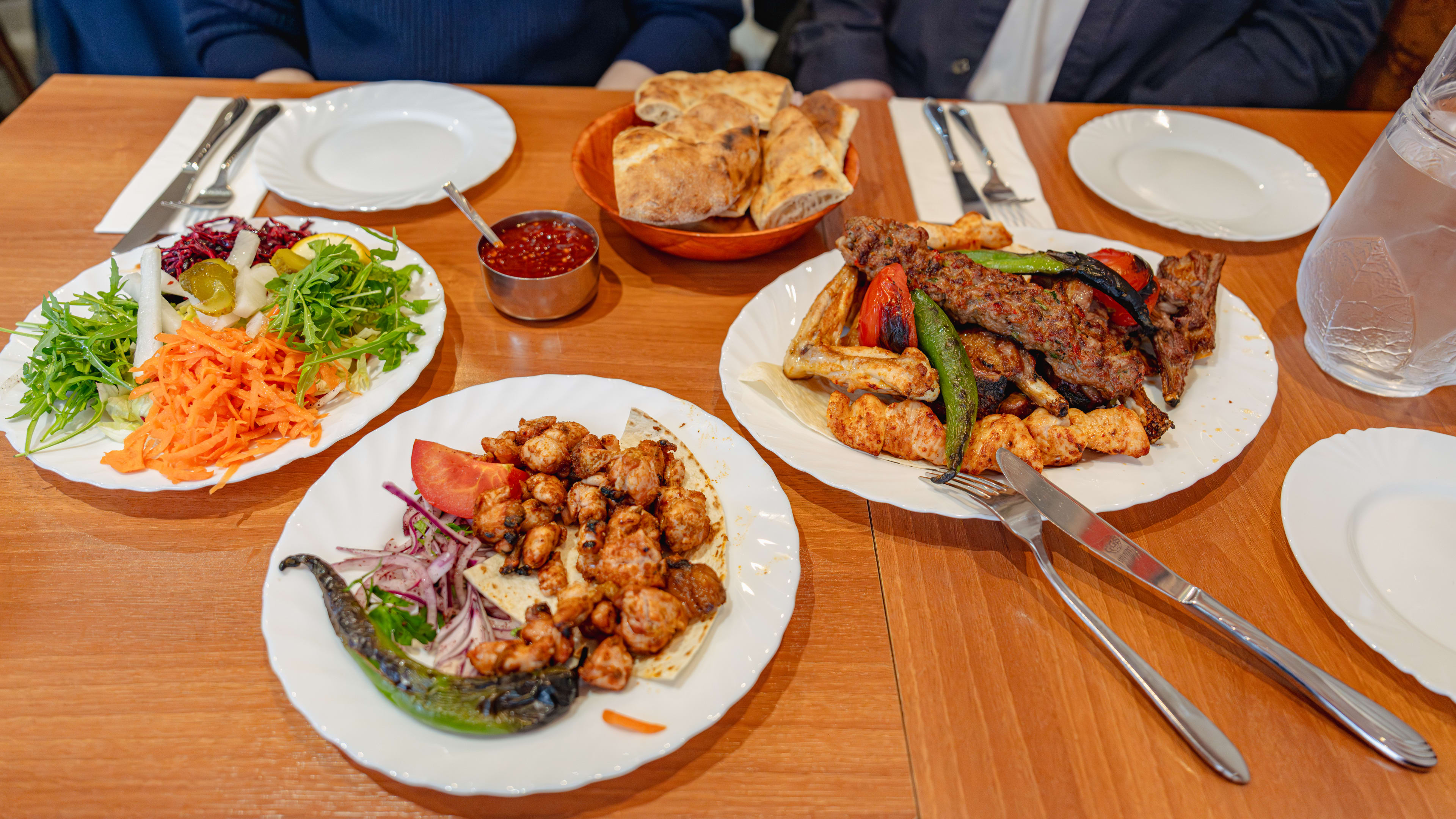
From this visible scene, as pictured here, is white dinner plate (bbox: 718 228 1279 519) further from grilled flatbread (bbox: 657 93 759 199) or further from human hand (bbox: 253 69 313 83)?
human hand (bbox: 253 69 313 83)

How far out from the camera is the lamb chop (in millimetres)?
1942

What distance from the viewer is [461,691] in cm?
132

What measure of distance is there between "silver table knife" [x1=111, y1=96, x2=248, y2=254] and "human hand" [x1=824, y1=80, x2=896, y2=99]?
2.85 meters

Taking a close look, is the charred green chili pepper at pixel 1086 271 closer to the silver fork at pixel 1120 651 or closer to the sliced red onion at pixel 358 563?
the silver fork at pixel 1120 651

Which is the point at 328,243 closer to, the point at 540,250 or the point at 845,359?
the point at 540,250

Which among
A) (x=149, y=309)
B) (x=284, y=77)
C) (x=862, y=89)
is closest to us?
(x=149, y=309)

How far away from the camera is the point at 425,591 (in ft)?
4.95

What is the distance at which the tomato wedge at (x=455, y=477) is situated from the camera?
1.65m

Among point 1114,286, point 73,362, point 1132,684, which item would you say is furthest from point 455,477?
point 1114,286

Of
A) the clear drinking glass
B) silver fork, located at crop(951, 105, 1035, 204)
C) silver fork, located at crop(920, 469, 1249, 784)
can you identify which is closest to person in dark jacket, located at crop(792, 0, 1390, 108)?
silver fork, located at crop(951, 105, 1035, 204)

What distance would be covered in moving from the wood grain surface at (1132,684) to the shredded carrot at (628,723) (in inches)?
20.6

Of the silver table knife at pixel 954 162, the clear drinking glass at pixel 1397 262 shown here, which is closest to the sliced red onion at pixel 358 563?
the silver table knife at pixel 954 162

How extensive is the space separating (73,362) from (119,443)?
0.27 metres

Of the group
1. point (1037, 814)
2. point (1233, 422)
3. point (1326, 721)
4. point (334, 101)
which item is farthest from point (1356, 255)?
point (334, 101)
